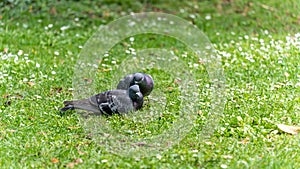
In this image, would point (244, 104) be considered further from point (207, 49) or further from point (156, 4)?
point (156, 4)

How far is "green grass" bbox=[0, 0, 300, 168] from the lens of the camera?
4641 mm

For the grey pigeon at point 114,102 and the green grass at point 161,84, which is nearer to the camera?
the green grass at point 161,84

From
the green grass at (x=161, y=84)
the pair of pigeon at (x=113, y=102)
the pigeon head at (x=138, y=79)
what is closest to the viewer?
the green grass at (x=161, y=84)

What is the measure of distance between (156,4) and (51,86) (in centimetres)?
373

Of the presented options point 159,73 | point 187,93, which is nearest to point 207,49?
point 159,73

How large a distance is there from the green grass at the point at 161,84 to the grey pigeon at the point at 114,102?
118 millimetres

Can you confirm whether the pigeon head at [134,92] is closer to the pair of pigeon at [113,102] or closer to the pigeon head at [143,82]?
the pair of pigeon at [113,102]

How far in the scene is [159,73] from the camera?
22.1 ft

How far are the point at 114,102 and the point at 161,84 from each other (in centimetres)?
117

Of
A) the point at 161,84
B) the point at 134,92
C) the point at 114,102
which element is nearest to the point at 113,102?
the point at 114,102

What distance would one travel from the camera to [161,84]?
250 inches

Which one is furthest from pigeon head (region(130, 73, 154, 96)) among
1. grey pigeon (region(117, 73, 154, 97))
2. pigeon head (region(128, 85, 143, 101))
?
pigeon head (region(128, 85, 143, 101))

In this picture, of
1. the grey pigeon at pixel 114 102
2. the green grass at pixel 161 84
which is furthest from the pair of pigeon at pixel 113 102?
the green grass at pixel 161 84

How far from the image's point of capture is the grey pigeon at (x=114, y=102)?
5305 mm
